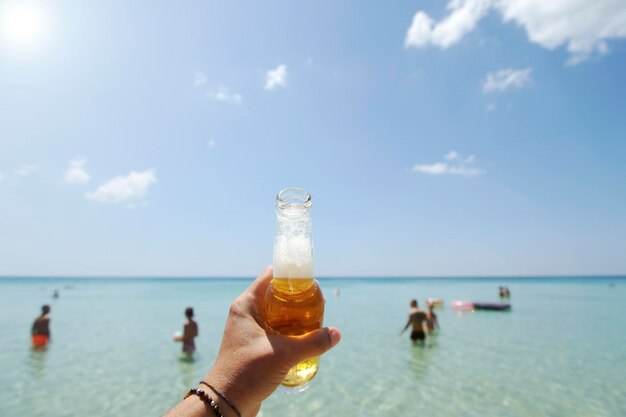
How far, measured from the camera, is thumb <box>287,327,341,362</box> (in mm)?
1703

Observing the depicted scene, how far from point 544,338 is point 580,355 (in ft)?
8.79

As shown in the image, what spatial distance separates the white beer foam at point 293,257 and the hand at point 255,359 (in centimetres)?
30

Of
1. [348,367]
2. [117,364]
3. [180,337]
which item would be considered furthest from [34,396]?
[348,367]

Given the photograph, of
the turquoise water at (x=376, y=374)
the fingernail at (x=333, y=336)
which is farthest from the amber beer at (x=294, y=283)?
the turquoise water at (x=376, y=374)

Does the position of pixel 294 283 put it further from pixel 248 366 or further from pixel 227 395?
pixel 227 395

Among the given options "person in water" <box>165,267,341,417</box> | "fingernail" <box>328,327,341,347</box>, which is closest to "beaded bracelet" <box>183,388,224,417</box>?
"person in water" <box>165,267,341,417</box>

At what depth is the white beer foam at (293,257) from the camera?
189cm

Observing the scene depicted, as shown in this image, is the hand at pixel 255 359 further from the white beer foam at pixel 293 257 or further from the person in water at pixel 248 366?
the white beer foam at pixel 293 257

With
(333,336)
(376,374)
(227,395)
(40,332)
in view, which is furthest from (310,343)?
(40,332)

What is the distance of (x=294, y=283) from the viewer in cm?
188

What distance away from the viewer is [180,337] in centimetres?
1186

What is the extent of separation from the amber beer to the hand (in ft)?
0.30

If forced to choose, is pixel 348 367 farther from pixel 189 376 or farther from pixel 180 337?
pixel 180 337

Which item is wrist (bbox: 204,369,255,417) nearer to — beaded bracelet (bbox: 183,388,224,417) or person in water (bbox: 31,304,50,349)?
beaded bracelet (bbox: 183,388,224,417)
